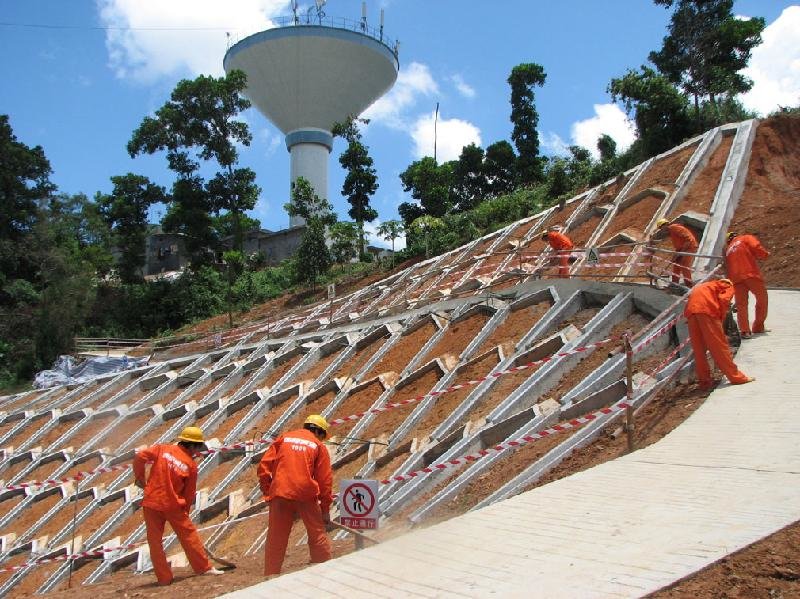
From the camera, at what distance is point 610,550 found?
4.54 meters

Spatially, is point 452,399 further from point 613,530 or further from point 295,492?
point 613,530

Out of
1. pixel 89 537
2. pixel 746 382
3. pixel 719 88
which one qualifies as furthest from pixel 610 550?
pixel 719 88

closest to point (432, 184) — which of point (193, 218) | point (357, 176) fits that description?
point (357, 176)

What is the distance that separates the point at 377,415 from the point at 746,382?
567 centimetres

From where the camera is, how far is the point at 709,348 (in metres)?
8.30

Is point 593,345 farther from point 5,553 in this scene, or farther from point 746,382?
point 5,553

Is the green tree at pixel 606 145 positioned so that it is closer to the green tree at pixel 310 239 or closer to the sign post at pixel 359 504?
the green tree at pixel 310 239

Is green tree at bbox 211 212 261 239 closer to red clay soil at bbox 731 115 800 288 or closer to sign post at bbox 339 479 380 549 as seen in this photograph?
red clay soil at bbox 731 115 800 288

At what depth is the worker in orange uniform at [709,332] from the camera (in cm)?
827

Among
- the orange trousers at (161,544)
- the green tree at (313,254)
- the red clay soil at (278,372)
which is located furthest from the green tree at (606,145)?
the orange trousers at (161,544)

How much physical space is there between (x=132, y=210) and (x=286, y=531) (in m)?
40.8

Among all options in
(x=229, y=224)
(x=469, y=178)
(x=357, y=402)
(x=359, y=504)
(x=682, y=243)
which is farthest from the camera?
(x=229, y=224)

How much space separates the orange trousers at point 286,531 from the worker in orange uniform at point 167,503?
1172mm

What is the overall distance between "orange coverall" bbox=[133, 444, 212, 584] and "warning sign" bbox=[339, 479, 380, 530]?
2.26 m
